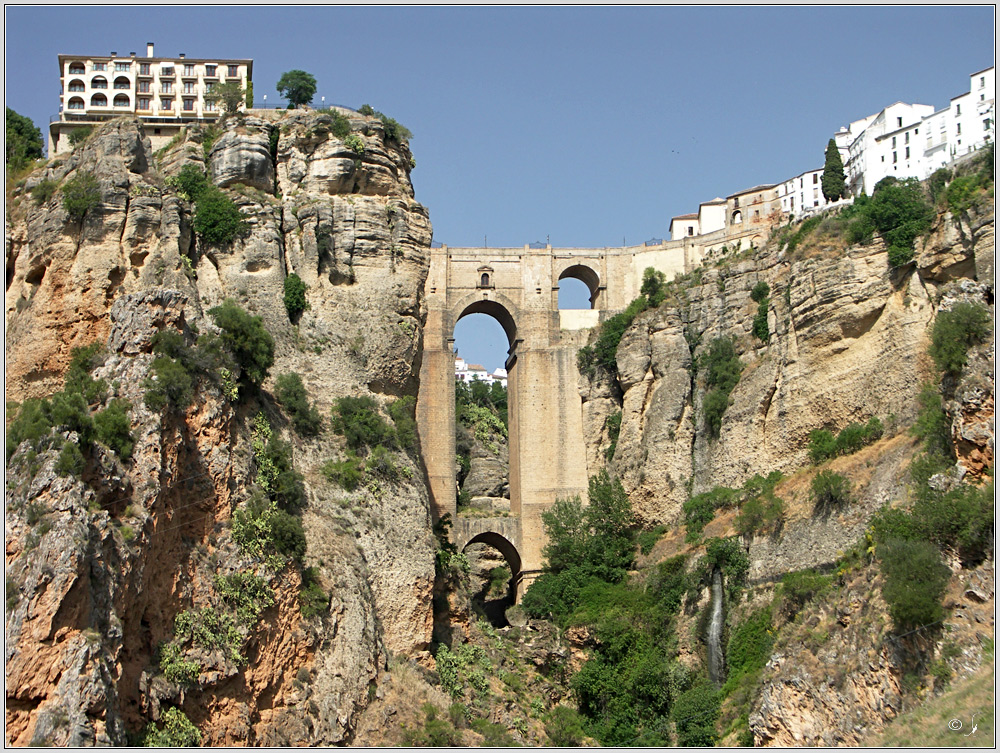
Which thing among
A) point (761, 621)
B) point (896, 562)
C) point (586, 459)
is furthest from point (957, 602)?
point (586, 459)

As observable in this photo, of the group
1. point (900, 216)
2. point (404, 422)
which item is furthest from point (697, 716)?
point (900, 216)

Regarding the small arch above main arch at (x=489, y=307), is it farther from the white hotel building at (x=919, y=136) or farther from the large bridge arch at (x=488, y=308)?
the white hotel building at (x=919, y=136)

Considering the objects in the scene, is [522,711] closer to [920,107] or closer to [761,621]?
[761,621]

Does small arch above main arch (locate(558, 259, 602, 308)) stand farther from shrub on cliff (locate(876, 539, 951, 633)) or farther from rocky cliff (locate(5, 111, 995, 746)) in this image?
shrub on cliff (locate(876, 539, 951, 633))

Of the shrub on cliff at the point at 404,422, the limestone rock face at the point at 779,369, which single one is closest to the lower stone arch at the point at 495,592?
the limestone rock face at the point at 779,369

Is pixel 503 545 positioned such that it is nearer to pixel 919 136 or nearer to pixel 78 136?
pixel 78 136

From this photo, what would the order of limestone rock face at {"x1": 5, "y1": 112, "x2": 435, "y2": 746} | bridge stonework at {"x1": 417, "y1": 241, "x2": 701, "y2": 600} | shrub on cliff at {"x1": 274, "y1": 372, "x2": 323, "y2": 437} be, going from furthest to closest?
bridge stonework at {"x1": 417, "y1": 241, "x2": 701, "y2": 600}, shrub on cliff at {"x1": 274, "y1": 372, "x2": 323, "y2": 437}, limestone rock face at {"x1": 5, "y1": 112, "x2": 435, "y2": 746}

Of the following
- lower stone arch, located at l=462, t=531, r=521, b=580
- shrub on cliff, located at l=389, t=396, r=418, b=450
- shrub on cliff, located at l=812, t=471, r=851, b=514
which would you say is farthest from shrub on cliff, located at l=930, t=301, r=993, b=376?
lower stone arch, located at l=462, t=531, r=521, b=580
